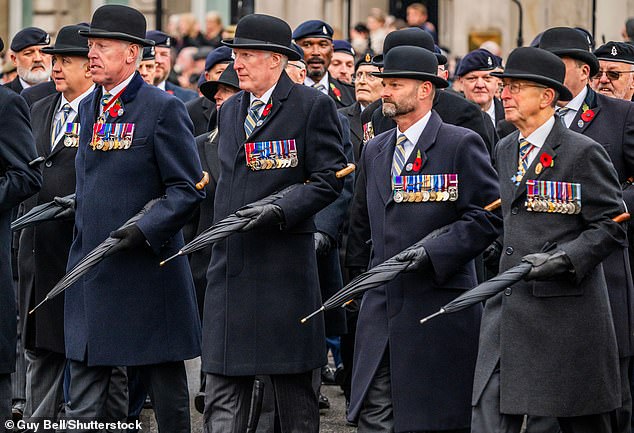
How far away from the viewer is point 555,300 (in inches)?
299

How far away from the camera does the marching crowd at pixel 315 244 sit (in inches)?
299

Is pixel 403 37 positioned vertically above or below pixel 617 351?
above

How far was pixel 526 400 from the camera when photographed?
7.54 m

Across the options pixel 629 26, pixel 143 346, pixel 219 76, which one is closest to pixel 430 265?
pixel 143 346

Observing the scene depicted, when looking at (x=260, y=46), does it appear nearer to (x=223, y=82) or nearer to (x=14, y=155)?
(x=14, y=155)

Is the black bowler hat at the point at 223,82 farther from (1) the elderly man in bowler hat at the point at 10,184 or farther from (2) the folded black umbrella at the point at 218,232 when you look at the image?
(2) the folded black umbrella at the point at 218,232

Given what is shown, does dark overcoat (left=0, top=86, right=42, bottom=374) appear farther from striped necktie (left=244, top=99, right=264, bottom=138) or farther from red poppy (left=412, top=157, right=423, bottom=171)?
red poppy (left=412, top=157, right=423, bottom=171)

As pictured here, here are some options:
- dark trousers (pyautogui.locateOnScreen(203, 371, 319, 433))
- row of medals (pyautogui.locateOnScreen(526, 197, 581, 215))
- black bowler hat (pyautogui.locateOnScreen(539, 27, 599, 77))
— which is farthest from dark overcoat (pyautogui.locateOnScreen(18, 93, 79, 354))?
row of medals (pyautogui.locateOnScreen(526, 197, 581, 215))

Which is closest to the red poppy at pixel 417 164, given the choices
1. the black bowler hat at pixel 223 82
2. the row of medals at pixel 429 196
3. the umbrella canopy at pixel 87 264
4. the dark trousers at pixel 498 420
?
the row of medals at pixel 429 196

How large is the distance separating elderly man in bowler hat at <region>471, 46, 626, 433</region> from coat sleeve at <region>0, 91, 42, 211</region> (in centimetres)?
244

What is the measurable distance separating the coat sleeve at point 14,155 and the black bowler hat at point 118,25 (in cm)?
51

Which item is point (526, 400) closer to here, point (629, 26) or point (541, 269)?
point (541, 269)

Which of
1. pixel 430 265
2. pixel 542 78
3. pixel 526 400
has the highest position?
pixel 542 78

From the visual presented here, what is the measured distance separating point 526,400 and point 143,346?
200cm
